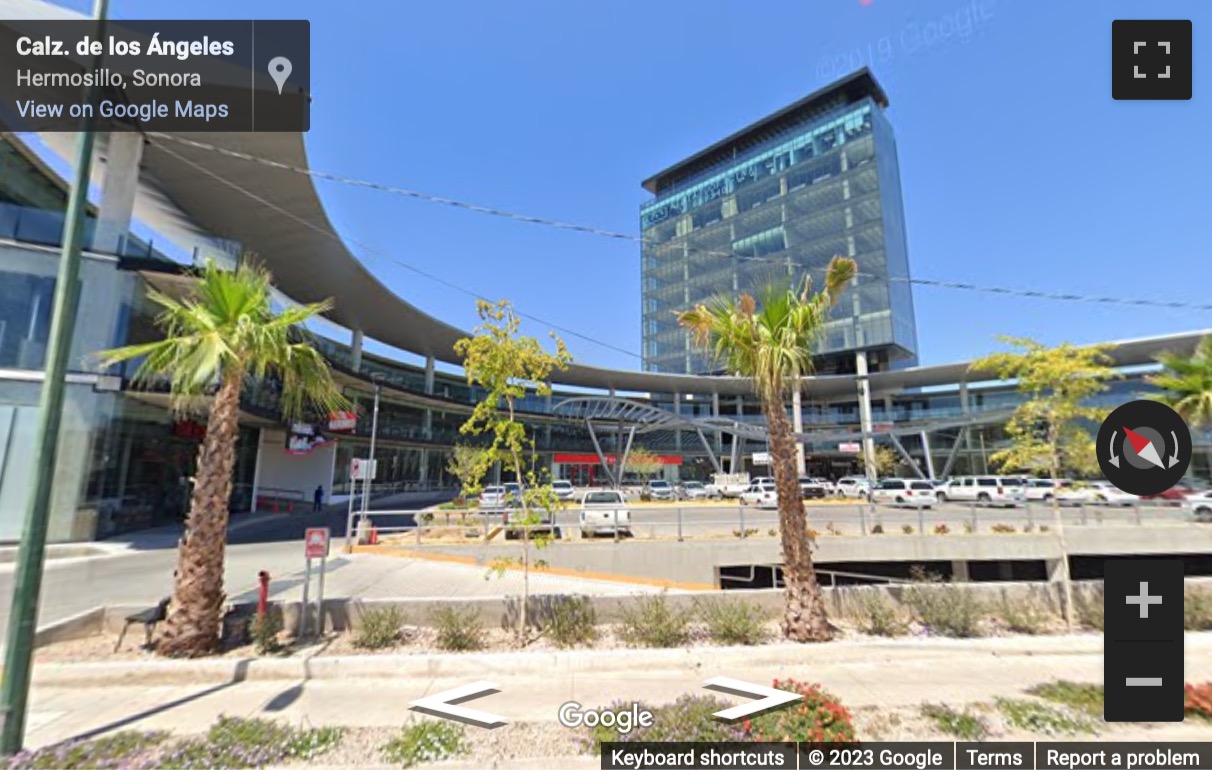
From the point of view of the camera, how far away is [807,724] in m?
4.57

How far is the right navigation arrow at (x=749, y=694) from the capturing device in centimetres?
498

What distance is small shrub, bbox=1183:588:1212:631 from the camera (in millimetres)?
8416

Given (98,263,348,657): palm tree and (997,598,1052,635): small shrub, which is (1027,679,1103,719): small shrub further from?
(98,263,348,657): palm tree

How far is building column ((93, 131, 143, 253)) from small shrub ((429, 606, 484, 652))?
18.1 metres

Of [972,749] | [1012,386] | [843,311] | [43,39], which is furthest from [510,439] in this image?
[1012,386]

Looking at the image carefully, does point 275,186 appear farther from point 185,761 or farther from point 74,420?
point 185,761

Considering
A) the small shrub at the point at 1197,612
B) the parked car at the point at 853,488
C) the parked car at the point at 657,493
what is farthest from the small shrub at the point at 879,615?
the parked car at the point at 853,488

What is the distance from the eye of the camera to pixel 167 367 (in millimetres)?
7602

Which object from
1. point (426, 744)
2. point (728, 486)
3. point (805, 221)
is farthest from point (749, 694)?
point (805, 221)

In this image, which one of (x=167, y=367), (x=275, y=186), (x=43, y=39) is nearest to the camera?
(x=167, y=367)

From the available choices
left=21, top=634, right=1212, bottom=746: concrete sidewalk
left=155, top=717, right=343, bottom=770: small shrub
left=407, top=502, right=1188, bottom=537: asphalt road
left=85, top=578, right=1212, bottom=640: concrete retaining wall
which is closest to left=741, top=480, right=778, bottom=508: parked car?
left=407, top=502, right=1188, bottom=537: asphalt road

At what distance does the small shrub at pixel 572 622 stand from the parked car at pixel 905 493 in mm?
27568

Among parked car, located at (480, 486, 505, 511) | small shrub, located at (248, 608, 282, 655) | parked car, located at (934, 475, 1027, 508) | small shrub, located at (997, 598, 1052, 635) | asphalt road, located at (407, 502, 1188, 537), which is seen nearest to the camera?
small shrub, located at (248, 608, 282, 655)

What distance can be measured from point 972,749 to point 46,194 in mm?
26462
